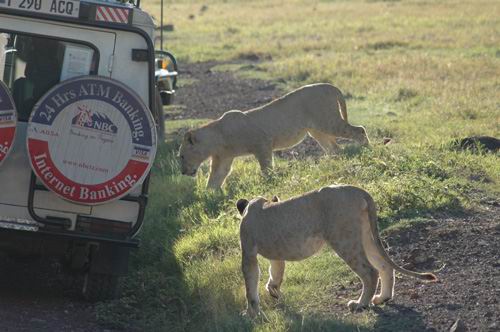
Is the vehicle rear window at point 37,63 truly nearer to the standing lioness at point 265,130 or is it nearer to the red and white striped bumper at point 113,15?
the red and white striped bumper at point 113,15

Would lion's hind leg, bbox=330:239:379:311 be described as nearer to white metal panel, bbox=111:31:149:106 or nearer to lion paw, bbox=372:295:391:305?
lion paw, bbox=372:295:391:305

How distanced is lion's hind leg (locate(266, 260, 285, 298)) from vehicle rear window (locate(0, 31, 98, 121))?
69.8 inches

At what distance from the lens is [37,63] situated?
26.2ft

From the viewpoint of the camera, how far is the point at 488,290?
7180mm

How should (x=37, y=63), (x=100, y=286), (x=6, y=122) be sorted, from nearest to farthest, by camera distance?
(x=6, y=122), (x=37, y=63), (x=100, y=286)

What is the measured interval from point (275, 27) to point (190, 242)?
2690 cm

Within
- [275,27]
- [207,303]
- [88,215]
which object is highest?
[88,215]

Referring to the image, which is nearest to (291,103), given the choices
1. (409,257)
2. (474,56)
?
(409,257)

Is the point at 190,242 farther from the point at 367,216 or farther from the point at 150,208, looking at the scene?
the point at 367,216

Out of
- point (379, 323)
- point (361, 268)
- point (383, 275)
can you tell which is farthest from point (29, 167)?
point (379, 323)

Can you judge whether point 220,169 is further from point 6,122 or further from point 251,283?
point 6,122

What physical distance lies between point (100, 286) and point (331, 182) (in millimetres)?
2824

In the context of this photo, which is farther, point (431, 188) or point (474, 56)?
point (474, 56)

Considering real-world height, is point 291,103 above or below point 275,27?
above
